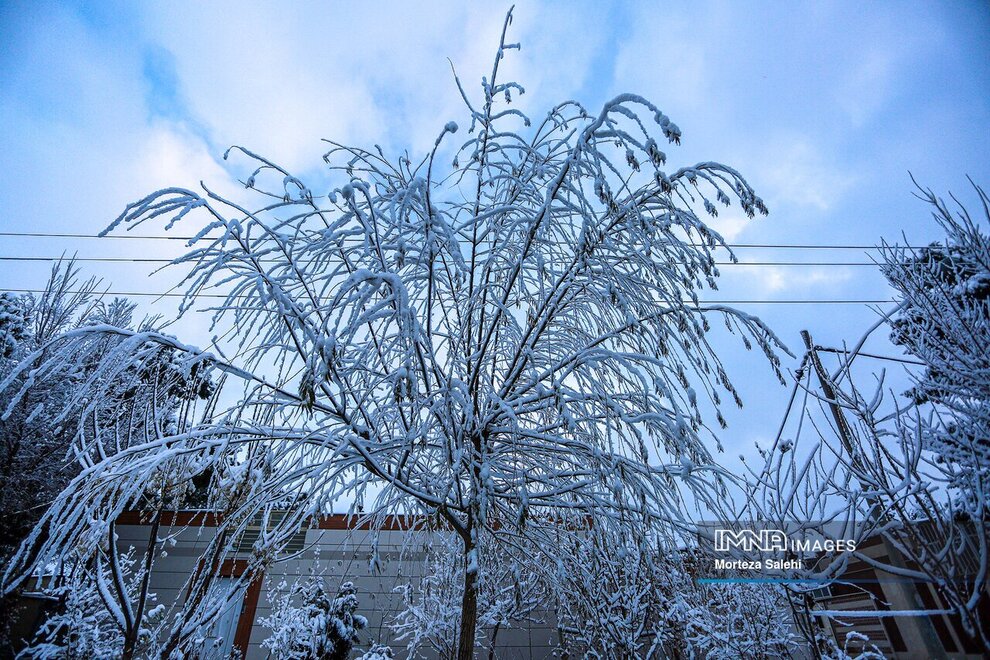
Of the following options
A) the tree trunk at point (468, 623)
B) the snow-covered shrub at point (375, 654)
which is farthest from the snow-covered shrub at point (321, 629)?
the tree trunk at point (468, 623)

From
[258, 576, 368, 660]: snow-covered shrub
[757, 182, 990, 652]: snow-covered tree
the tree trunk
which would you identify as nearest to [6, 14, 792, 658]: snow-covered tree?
the tree trunk

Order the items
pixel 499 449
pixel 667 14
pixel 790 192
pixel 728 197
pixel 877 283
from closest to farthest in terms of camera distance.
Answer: pixel 728 197 < pixel 499 449 < pixel 877 283 < pixel 667 14 < pixel 790 192

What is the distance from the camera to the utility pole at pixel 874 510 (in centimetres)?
392

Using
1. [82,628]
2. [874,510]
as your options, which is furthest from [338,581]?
[874,510]

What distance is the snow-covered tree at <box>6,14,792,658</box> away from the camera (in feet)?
7.52

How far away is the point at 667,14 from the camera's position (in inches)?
312

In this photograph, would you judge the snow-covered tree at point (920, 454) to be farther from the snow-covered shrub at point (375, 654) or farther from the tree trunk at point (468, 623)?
the snow-covered shrub at point (375, 654)

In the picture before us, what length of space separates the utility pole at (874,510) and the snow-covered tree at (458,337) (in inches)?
77.8

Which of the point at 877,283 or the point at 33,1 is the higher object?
the point at 33,1

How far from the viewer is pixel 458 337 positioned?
144 inches

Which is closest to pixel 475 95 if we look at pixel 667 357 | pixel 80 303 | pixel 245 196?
pixel 245 196

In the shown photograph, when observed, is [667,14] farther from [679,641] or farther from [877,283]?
[679,641]

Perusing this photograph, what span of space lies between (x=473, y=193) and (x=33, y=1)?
29.0ft

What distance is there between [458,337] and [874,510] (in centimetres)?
438
